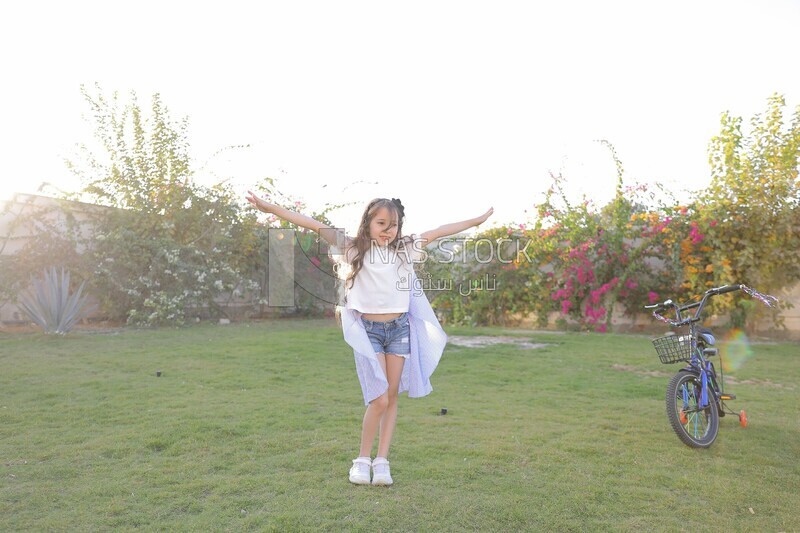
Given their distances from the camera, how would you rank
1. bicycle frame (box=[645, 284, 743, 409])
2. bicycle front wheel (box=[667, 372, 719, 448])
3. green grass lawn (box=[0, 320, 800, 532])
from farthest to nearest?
bicycle frame (box=[645, 284, 743, 409]) → bicycle front wheel (box=[667, 372, 719, 448]) → green grass lawn (box=[0, 320, 800, 532])

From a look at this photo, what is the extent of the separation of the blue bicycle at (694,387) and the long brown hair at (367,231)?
2033 millimetres

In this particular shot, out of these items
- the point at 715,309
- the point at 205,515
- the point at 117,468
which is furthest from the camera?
the point at 715,309

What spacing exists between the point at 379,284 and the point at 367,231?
29 cm

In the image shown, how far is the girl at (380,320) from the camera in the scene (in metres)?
3.23

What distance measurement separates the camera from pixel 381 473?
3207mm

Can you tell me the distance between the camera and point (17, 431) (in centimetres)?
412

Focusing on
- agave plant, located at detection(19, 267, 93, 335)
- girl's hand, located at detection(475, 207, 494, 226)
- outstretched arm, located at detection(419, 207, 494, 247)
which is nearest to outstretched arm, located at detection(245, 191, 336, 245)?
outstretched arm, located at detection(419, 207, 494, 247)

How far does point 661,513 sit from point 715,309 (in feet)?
26.0

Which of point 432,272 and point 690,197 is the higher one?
point 690,197

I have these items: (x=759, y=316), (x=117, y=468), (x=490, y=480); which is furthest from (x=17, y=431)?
(x=759, y=316)

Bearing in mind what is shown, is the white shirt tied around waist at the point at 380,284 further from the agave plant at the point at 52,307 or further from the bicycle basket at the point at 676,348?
the agave plant at the point at 52,307

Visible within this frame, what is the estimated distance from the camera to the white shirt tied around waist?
325 centimetres

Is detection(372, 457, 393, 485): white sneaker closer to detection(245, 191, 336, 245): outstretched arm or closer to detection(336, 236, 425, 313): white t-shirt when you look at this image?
detection(336, 236, 425, 313): white t-shirt

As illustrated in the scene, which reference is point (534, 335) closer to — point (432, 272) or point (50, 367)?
point (432, 272)
